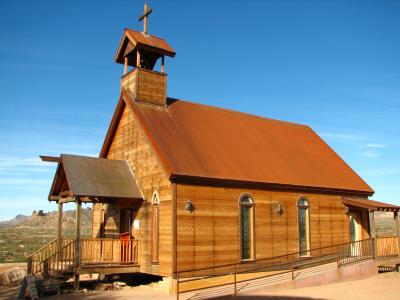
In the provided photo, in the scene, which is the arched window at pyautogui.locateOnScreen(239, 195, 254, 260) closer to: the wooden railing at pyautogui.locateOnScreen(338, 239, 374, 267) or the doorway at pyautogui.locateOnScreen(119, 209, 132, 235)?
the doorway at pyautogui.locateOnScreen(119, 209, 132, 235)

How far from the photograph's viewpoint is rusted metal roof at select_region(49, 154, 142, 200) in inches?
689

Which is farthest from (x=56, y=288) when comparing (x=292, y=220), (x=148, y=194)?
(x=292, y=220)

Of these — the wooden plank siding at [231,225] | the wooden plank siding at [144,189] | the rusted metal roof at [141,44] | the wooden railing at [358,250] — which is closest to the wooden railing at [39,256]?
the wooden plank siding at [144,189]

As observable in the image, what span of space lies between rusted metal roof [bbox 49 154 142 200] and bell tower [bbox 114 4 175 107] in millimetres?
3448

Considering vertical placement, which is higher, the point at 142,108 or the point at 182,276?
the point at 142,108

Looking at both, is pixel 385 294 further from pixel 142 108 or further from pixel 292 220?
pixel 142 108

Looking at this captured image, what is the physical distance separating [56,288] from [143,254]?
3.57 meters

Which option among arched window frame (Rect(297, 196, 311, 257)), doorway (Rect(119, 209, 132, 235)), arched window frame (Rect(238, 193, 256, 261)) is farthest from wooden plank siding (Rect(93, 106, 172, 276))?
arched window frame (Rect(297, 196, 311, 257))

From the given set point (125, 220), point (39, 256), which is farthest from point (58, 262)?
point (125, 220)

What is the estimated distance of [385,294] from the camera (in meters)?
16.5

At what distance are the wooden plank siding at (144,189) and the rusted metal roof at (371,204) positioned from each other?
1055 centimetres

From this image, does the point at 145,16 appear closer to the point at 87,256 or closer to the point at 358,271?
the point at 87,256

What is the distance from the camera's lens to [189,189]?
57.5 feet

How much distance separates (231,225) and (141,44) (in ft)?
30.9
